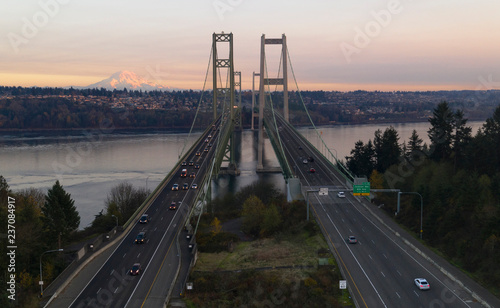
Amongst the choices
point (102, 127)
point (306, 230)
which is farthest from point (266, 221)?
point (102, 127)

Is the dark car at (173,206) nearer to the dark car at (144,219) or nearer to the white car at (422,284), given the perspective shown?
the dark car at (144,219)

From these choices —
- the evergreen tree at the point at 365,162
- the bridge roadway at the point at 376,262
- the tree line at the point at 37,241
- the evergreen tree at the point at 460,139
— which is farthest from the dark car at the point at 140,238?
the evergreen tree at the point at 365,162

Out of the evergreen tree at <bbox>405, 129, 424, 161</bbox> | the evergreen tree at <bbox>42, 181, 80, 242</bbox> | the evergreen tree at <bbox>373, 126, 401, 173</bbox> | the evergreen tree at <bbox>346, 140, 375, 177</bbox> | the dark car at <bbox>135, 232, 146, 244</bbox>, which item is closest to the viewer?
the dark car at <bbox>135, 232, 146, 244</bbox>

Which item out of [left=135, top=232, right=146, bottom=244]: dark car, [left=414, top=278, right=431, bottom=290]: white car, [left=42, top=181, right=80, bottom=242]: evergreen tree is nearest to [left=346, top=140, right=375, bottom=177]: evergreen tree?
[left=414, top=278, right=431, bottom=290]: white car

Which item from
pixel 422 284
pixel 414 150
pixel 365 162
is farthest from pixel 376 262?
pixel 365 162

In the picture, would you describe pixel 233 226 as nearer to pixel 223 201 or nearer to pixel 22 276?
pixel 223 201

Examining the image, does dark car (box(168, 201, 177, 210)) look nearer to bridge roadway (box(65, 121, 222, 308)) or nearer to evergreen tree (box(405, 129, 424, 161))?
bridge roadway (box(65, 121, 222, 308))
